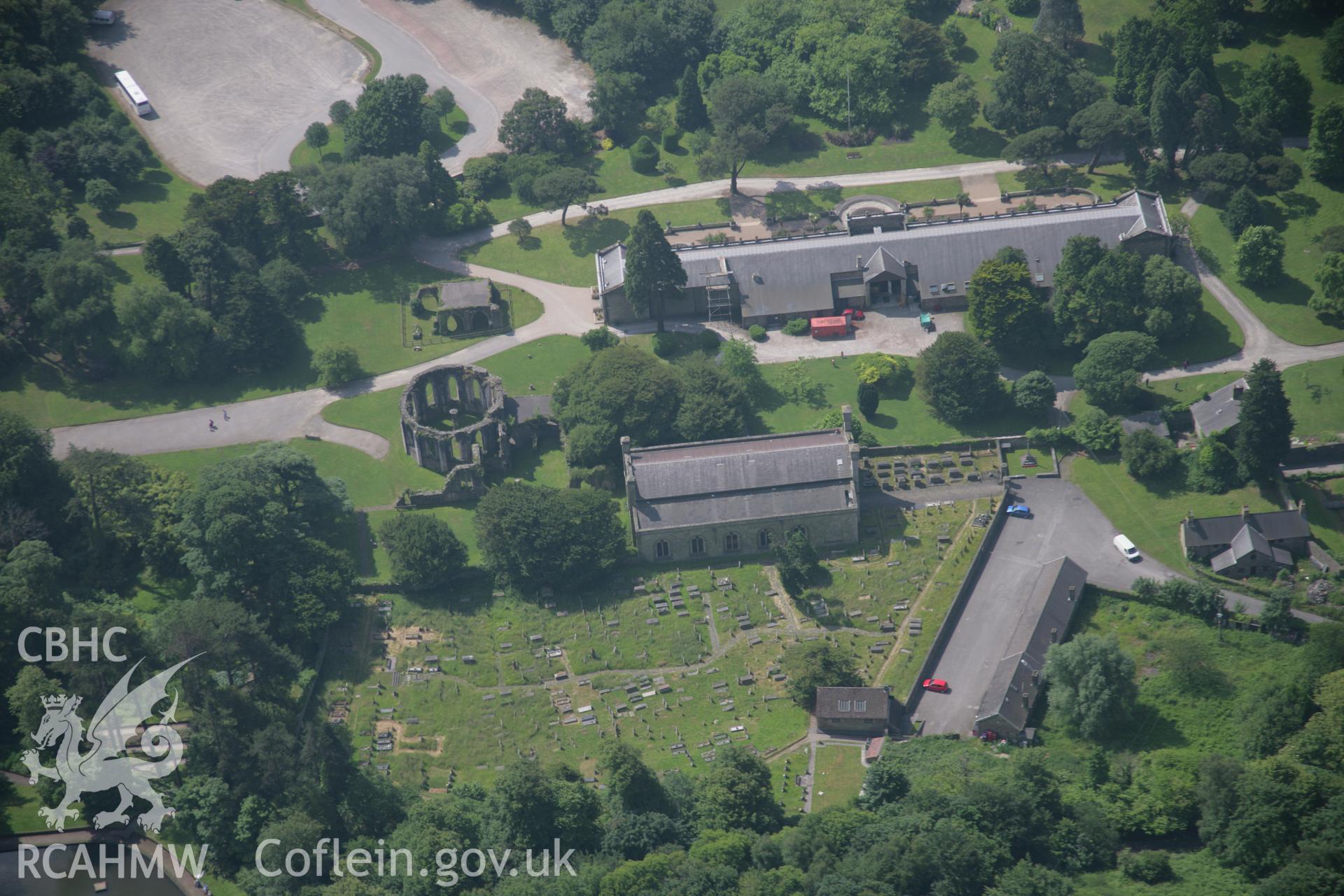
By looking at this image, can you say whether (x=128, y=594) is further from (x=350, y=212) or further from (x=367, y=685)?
(x=350, y=212)

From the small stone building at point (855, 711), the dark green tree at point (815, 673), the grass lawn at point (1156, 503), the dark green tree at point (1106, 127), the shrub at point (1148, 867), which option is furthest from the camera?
the dark green tree at point (1106, 127)

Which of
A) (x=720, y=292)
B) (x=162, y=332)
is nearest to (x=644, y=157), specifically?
(x=720, y=292)

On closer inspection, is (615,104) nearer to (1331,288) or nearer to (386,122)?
(386,122)

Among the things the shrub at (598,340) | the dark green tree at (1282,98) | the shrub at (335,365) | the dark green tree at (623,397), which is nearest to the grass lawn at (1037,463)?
the dark green tree at (623,397)

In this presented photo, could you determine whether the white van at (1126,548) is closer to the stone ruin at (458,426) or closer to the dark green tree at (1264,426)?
the dark green tree at (1264,426)

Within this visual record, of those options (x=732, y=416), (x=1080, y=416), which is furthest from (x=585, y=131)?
(x=1080, y=416)
